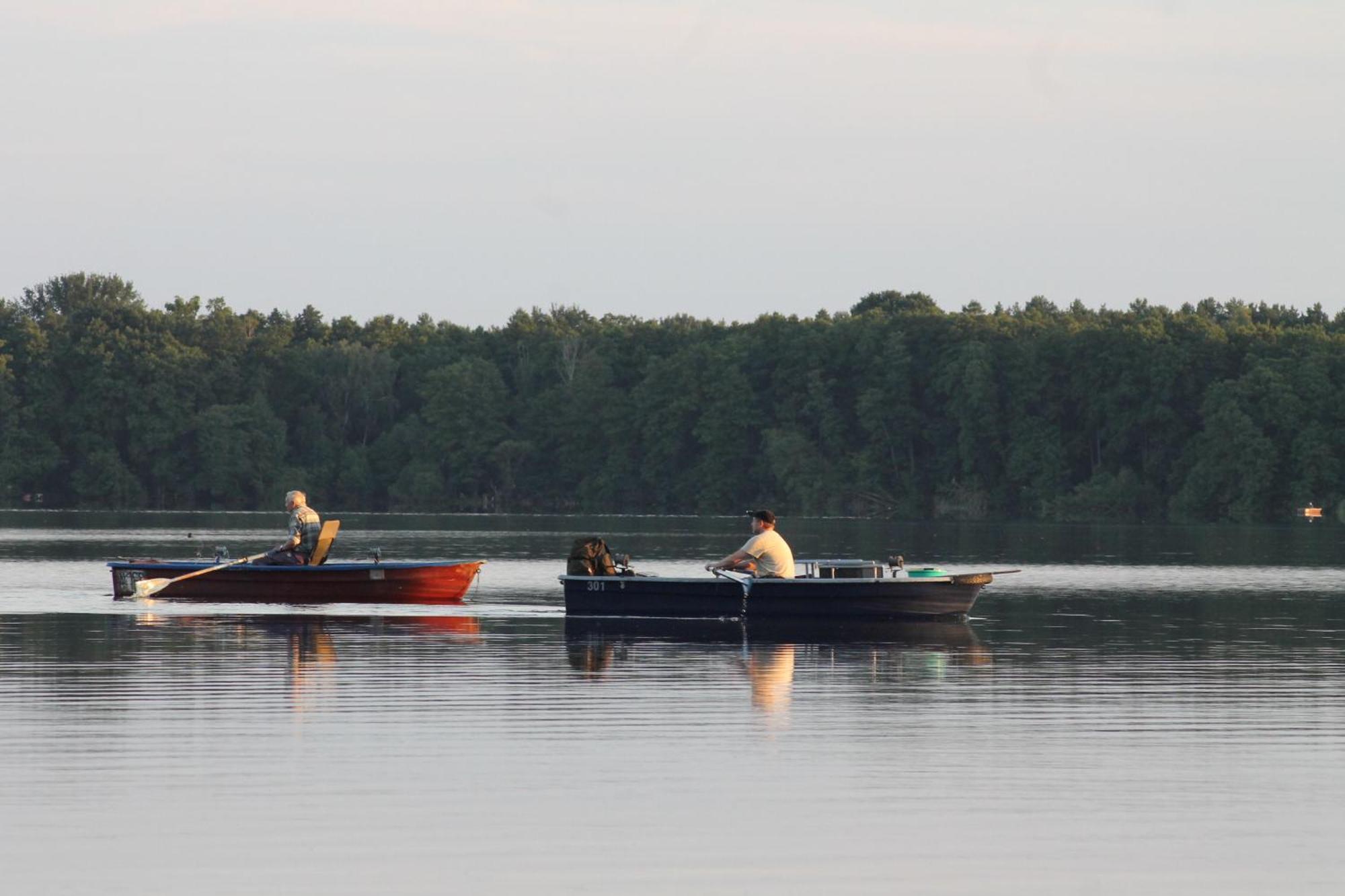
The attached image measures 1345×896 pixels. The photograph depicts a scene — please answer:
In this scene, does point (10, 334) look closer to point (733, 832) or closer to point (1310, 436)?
point (1310, 436)

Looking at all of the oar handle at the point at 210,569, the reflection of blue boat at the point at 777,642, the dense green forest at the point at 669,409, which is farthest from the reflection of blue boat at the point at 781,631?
the dense green forest at the point at 669,409

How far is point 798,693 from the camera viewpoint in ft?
63.0

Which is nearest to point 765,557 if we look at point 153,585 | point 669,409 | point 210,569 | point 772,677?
point 772,677

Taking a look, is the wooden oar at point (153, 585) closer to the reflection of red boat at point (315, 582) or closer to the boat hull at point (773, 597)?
the reflection of red boat at point (315, 582)

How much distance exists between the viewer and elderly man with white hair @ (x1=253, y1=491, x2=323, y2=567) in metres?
31.9

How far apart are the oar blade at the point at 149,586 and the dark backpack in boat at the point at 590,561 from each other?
674 cm

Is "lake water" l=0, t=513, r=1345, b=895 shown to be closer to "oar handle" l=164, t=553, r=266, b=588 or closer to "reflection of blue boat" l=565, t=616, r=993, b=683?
"reflection of blue boat" l=565, t=616, r=993, b=683

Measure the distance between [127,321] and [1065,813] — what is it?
127 m

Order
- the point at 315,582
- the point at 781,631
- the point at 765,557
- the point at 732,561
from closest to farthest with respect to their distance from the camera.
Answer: the point at 781,631 < the point at 732,561 < the point at 765,557 < the point at 315,582

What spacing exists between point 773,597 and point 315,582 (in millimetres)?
7523

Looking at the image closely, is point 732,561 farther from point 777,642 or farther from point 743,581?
point 777,642

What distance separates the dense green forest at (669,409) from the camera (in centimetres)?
11538

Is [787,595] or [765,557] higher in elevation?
[765,557]

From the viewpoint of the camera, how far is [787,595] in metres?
28.1
